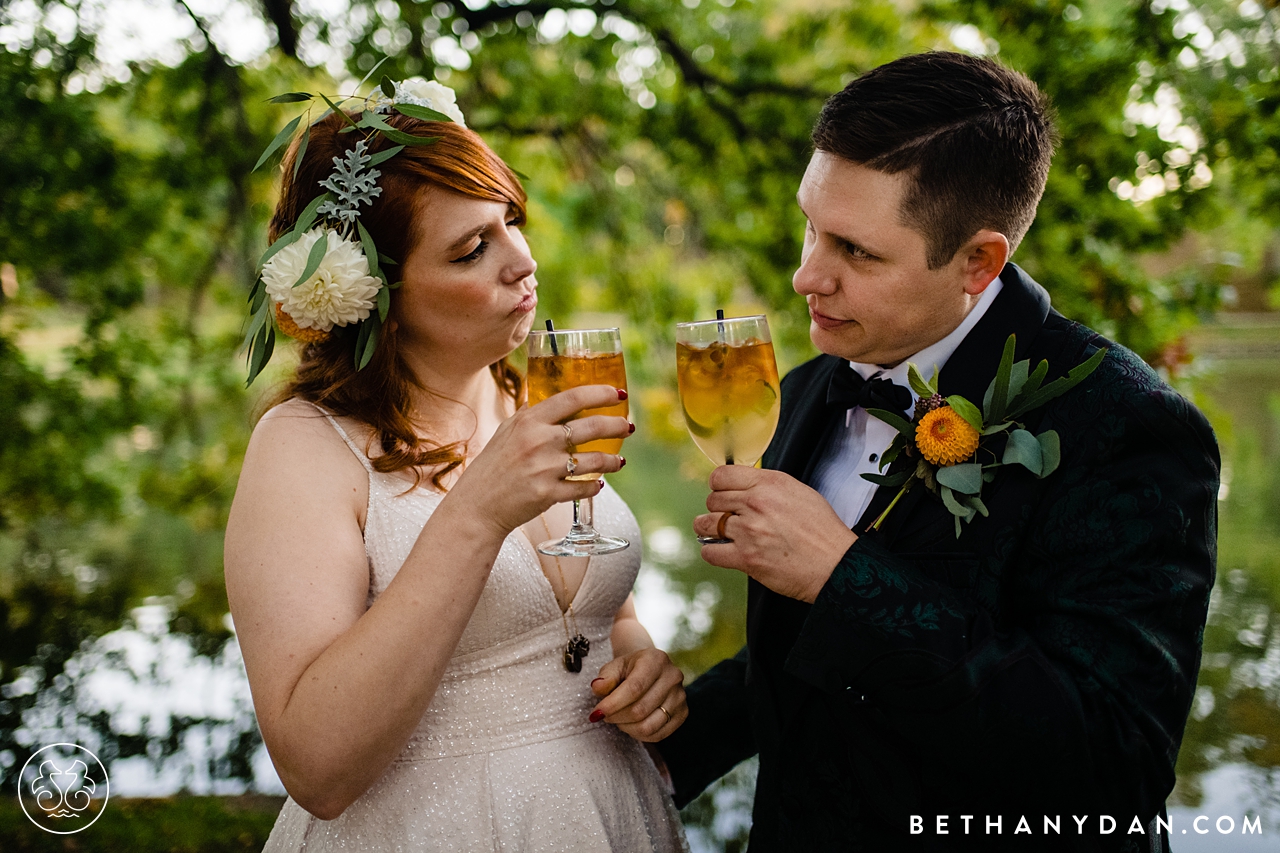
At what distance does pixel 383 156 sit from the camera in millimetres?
2256

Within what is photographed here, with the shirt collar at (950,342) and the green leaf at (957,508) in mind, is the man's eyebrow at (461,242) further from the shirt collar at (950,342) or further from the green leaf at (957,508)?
the green leaf at (957,508)

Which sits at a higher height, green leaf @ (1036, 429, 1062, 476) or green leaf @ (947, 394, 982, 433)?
green leaf @ (947, 394, 982, 433)

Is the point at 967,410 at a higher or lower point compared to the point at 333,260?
lower

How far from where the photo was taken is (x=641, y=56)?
8188 mm

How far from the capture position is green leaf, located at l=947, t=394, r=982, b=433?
1.98m

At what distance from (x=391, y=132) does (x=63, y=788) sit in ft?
16.3

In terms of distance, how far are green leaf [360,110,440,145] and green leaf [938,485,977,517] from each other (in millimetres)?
1498

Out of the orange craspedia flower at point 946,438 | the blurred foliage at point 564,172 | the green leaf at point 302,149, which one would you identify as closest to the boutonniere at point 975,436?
the orange craspedia flower at point 946,438

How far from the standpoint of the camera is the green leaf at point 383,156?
2.25m

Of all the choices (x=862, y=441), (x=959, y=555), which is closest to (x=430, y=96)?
(x=862, y=441)

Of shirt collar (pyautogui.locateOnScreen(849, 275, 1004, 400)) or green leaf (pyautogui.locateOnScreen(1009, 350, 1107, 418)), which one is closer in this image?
green leaf (pyautogui.locateOnScreen(1009, 350, 1107, 418))

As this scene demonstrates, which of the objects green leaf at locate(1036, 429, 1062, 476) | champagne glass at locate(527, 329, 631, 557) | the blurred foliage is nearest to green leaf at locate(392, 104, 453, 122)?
champagne glass at locate(527, 329, 631, 557)

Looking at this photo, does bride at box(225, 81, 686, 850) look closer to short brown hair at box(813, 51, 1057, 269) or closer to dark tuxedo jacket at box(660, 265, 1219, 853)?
dark tuxedo jacket at box(660, 265, 1219, 853)

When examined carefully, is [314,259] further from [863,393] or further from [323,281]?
[863,393]
